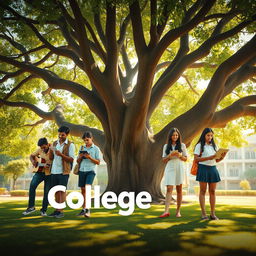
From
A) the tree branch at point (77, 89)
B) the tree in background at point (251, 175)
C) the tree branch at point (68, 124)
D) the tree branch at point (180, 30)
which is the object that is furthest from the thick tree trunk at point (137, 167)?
the tree in background at point (251, 175)

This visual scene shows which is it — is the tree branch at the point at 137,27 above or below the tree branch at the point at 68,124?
above

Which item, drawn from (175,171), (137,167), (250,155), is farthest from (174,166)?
(250,155)

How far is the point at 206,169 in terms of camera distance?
19.0 feet

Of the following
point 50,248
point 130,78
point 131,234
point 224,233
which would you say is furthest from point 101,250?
point 130,78

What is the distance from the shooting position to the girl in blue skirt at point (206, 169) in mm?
5727

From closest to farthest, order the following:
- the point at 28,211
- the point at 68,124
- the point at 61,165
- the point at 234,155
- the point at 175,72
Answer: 1. the point at 61,165
2. the point at 28,211
3. the point at 175,72
4. the point at 68,124
5. the point at 234,155

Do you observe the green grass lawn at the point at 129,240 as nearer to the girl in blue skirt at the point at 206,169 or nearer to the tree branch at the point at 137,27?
the girl in blue skirt at the point at 206,169

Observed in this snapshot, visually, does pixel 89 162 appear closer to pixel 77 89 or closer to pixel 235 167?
pixel 77 89

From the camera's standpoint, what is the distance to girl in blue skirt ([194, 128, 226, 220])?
5.73 meters

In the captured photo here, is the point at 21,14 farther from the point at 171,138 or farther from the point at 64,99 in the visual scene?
the point at 64,99

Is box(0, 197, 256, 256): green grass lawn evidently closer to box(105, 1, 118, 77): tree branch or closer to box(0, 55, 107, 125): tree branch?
box(105, 1, 118, 77): tree branch

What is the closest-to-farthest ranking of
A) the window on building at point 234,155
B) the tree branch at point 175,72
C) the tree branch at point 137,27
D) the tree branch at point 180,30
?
the tree branch at point 180,30 → the tree branch at point 137,27 → the tree branch at point 175,72 → the window on building at point 234,155

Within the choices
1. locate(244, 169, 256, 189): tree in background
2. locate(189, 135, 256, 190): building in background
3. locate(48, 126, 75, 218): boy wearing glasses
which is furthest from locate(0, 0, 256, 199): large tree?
locate(189, 135, 256, 190): building in background

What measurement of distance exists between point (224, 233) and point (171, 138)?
245 cm
